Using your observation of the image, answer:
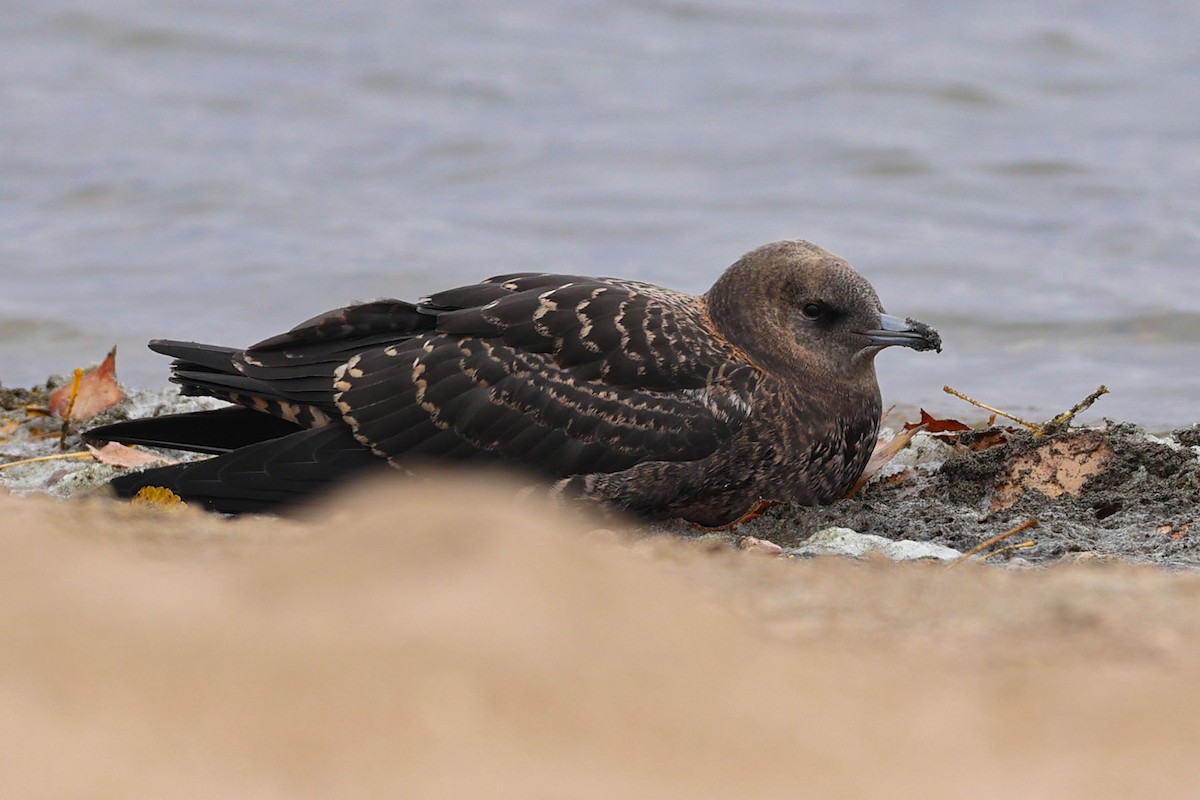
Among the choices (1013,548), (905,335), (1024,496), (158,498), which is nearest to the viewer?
(1013,548)

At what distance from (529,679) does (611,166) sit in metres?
10.1

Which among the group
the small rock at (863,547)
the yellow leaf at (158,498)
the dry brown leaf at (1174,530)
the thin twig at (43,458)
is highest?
the yellow leaf at (158,498)

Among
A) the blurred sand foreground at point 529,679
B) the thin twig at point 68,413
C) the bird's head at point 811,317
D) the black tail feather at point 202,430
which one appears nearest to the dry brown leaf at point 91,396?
the thin twig at point 68,413

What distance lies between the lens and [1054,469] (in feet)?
18.5

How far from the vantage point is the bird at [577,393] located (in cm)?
535

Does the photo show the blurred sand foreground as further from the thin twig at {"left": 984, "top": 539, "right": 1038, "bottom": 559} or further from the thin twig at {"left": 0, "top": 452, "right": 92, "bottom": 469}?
the thin twig at {"left": 0, "top": 452, "right": 92, "bottom": 469}

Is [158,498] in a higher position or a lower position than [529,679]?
lower

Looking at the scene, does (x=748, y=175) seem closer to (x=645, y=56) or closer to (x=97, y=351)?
(x=645, y=56)

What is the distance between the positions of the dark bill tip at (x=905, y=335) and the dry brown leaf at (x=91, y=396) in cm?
355

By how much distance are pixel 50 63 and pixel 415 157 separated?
4.46 metres

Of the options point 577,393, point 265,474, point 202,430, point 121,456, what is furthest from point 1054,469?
point 121,456

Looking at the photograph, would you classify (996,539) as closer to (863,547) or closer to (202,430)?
(863,547)

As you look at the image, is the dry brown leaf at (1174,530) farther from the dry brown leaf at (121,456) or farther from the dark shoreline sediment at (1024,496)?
the dry brown leaf at (121,456)

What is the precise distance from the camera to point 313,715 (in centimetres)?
242
